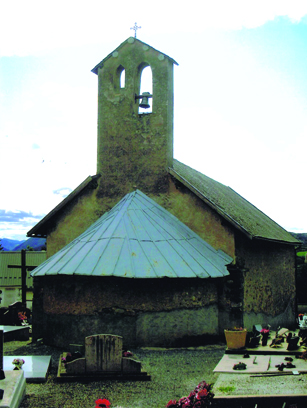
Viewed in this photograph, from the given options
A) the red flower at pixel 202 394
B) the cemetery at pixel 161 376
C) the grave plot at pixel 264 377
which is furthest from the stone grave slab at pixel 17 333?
the red flower at pixel 202 394

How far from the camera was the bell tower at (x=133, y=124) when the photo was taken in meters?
16.2

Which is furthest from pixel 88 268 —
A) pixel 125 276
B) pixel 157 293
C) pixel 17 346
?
pixel 17 346

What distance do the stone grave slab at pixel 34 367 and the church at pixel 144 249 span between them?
2.01 m

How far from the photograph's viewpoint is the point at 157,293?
12.6m

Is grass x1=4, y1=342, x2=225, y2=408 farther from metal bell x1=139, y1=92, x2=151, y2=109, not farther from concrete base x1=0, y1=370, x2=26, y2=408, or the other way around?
metal bell x1=139, y1=92, x2=151, y2=109

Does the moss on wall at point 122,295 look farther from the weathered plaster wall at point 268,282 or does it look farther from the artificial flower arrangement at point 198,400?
the artificial flower arrangement at point 198,400

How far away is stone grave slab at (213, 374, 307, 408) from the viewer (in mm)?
7000

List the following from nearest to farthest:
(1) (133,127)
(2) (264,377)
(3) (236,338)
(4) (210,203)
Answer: (2) (264,377) → (3) (236,338) → (4) (210,203) → (1) (133,127)

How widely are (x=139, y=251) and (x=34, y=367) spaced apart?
4.26 meters

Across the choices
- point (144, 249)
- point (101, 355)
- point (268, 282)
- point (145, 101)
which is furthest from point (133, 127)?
point (101, 355)

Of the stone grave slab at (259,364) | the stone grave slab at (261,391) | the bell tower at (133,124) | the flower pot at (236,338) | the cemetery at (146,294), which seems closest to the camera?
the stone grave slab at (261,391)

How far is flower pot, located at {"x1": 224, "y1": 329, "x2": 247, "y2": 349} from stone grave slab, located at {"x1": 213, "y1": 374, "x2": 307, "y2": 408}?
2.19 metres

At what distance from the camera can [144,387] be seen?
8.91 m

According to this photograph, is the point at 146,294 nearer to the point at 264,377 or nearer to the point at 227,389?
the point at 264,377
